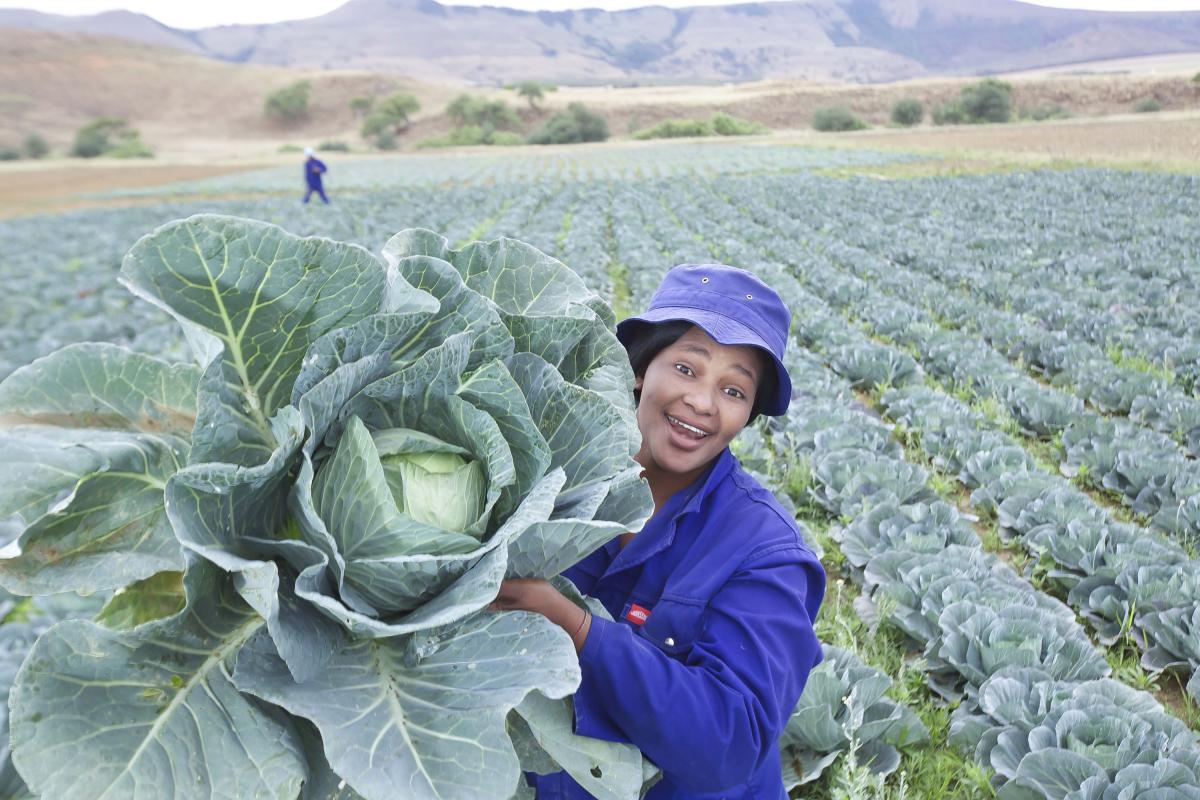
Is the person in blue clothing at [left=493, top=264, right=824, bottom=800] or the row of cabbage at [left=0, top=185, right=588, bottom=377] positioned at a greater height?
the person in blue clothing at [left=493, top=264, right=824, bottom=800]

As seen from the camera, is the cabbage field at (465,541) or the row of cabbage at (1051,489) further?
the row of cabbage at (1051,489)

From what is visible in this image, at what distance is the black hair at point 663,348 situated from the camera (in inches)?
68.9

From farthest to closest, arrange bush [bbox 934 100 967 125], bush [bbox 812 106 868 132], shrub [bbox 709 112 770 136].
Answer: shrub [bbox 709 112 770 136], bush [bbox 812 106 868 132], bush [bbox 934 100 967 125]

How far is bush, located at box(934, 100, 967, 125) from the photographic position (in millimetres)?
56750

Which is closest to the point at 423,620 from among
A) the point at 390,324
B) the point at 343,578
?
the point at 343,578

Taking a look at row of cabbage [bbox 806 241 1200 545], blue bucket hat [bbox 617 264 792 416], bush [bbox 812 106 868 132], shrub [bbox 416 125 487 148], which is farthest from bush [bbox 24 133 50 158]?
blue bucket hat [bbox 617 264 792 416]

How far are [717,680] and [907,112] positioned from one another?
65080 mm

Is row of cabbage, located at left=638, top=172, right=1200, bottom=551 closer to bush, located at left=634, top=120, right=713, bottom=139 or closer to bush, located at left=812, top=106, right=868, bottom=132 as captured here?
bush, located at left=634, top=120, right=713, bottom=139

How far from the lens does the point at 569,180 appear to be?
2736 centimetres

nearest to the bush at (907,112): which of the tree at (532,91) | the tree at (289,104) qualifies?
the tree at (532,91)

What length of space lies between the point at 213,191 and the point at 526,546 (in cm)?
3253

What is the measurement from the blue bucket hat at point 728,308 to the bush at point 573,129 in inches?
2536

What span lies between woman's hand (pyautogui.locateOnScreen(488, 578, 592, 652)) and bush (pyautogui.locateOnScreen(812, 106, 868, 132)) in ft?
204

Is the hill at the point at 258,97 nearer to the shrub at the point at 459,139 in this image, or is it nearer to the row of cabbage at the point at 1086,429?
the shrub at the point at 459,139
